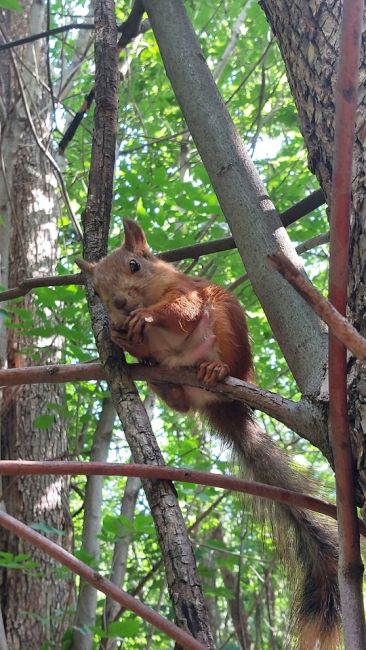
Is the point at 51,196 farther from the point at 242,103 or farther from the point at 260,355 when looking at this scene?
the point at 260,355

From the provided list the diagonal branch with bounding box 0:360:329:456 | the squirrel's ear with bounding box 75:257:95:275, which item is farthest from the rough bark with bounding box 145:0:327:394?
the squirrel's ear with bounding box 75:257:95:275

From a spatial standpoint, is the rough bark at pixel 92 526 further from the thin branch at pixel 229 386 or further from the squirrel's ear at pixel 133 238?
the thin branch at pixel 229 386

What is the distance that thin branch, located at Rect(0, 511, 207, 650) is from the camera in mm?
873

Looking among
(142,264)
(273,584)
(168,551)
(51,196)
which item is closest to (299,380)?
(168,551)

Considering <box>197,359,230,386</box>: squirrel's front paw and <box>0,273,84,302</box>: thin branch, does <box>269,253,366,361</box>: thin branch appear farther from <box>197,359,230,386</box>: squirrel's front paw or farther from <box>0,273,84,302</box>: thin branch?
<box>0,273,84,302</box>: thin branch

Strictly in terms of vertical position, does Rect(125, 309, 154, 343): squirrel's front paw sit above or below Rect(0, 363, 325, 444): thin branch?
above

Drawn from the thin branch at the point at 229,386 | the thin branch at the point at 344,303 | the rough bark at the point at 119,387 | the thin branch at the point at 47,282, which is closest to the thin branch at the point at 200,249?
the thin branch at the point at 47,282

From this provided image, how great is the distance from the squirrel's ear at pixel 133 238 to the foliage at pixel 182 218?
0.58m

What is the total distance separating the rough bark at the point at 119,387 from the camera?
0.96 meters

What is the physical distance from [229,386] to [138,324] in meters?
0.63

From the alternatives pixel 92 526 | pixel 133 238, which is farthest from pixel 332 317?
pixel 92 526

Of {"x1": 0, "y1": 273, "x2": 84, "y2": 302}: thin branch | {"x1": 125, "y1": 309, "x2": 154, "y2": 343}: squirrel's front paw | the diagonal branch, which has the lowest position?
the diagonal branch

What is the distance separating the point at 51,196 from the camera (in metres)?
4.99

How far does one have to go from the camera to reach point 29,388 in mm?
4363
